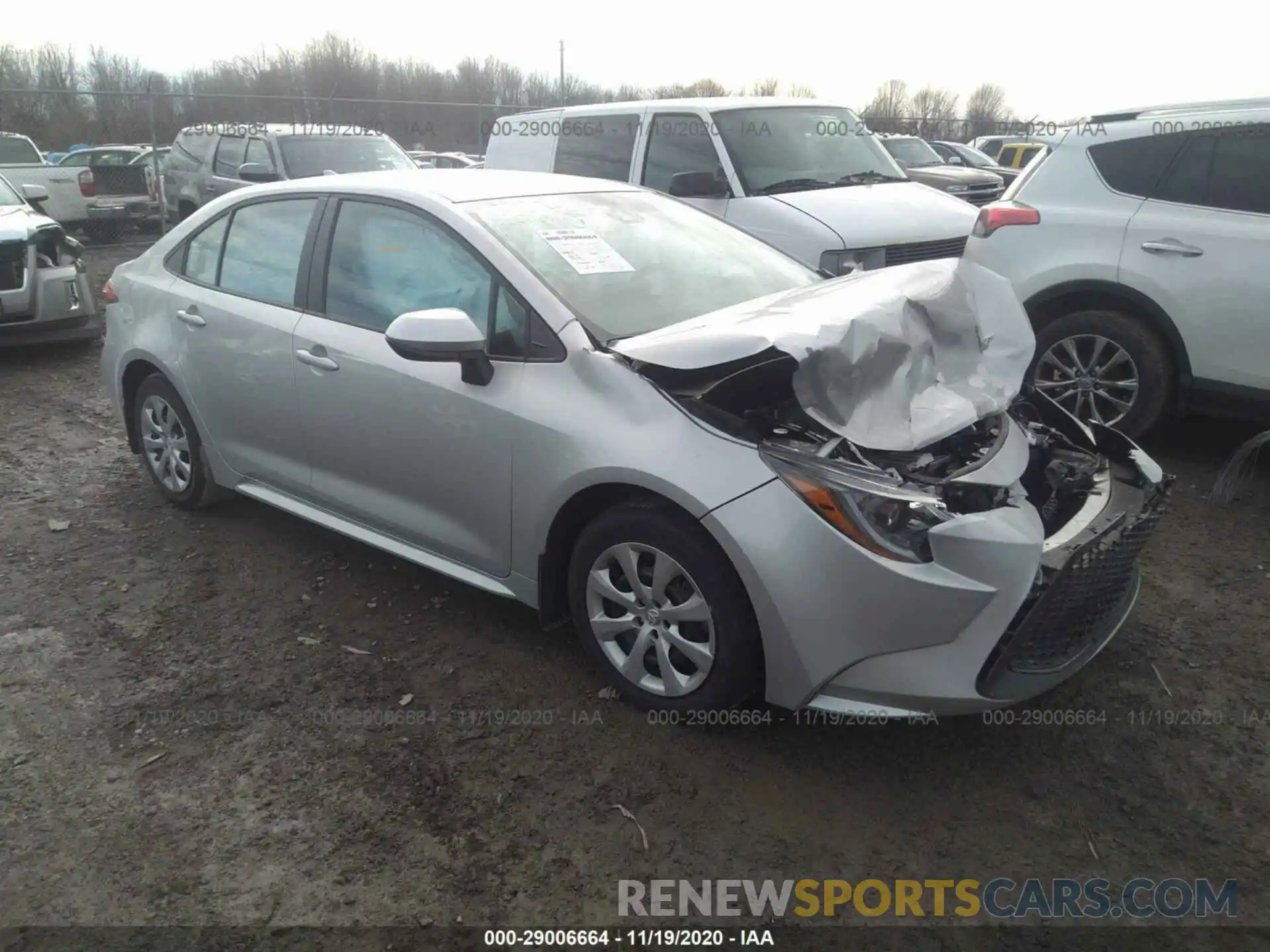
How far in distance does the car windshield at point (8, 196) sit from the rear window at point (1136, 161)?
8.54m

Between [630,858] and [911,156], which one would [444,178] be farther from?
[911,156]

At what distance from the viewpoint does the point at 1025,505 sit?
9.13 feet

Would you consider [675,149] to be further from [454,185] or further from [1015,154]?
[1015,154]

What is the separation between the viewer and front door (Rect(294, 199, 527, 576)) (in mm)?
3244

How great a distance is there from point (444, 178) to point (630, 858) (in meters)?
2.68

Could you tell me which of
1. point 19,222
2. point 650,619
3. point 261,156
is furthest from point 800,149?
point 261,156

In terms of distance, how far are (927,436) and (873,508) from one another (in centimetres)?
35

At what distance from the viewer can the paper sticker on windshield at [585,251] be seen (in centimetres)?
341

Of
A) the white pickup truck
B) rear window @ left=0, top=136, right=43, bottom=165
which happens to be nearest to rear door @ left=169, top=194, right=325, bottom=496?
the white pickup truck

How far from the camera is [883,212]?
673cm

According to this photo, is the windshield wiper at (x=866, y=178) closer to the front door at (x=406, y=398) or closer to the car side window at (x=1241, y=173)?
the car side window at (x=1241, y=173)

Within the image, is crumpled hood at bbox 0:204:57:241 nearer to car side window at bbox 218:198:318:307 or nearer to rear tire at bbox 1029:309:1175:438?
car side window at bbox 218:198:318:307

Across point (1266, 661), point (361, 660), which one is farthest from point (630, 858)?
point (1266, 661)

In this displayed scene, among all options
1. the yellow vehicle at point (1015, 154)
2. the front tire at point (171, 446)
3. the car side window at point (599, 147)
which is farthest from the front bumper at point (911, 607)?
the yellow vehicle at point (1015, 154)
